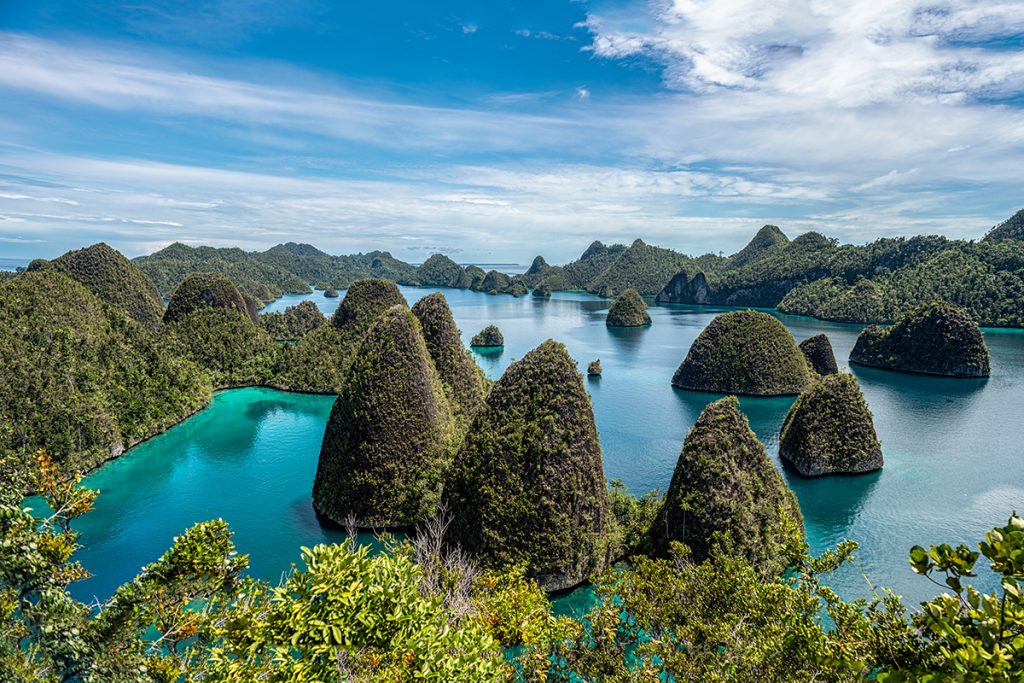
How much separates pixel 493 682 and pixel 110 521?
29.5 m

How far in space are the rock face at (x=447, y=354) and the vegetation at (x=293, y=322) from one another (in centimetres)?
5109

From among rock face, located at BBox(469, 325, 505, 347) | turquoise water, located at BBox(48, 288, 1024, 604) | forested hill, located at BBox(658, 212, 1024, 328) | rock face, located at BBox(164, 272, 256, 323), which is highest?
forested hill, located at BBox(658, 212, 1024, 328)

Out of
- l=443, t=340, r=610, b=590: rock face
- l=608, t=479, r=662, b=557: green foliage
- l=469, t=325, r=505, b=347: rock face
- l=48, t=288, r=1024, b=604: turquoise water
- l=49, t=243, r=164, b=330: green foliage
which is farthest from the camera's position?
l=469, t=325, r=505, b=347: rock face

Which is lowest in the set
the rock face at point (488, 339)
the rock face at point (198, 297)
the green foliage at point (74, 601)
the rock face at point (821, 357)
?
the rock face at point (488, 339)

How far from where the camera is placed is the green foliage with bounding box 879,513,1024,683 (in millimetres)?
3949

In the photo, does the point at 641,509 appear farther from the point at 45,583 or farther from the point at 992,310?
the point at 992,310

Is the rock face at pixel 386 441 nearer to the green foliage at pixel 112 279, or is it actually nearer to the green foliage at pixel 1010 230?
the green foliage at pixel 112 279

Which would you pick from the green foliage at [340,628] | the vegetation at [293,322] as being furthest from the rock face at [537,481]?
the vegetation at [293,322]

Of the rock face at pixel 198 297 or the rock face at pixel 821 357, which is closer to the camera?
the rock face at pixel 821 357

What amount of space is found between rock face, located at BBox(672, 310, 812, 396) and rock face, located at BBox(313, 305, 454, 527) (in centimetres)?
3799

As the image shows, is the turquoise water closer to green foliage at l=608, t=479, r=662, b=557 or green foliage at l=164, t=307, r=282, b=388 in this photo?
green foliage at l=164, t=307, r=282, b=388

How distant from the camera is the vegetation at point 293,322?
81.1m

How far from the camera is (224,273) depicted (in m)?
153

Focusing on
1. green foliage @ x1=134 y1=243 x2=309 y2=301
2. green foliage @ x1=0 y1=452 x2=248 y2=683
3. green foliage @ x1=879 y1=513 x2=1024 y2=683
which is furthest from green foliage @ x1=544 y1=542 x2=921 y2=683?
green foliage @ x1=134 y1=243 x2=309 y2=301
